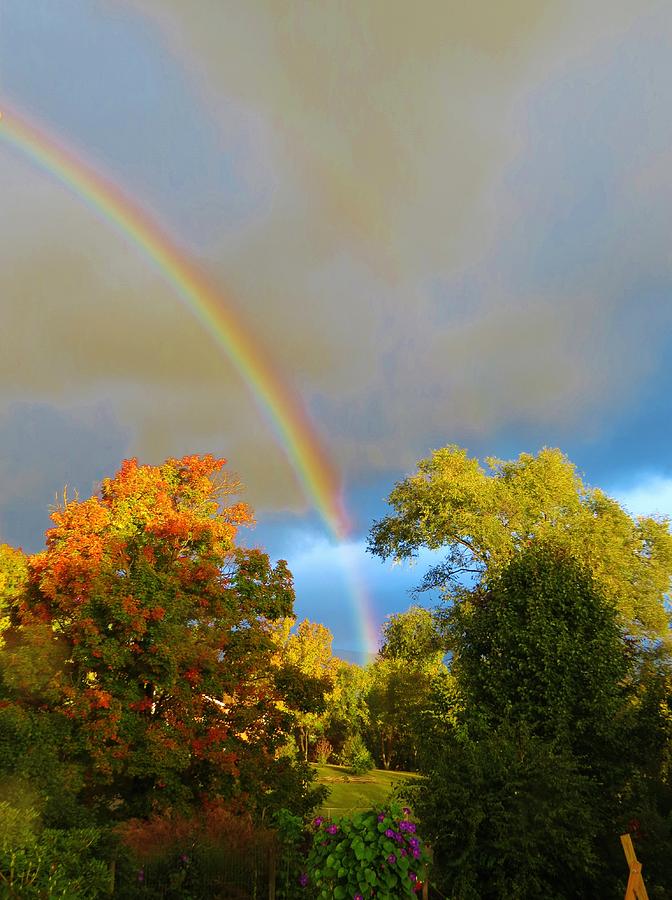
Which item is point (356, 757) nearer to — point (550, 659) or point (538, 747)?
point (550, 659)

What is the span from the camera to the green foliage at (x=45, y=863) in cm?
622

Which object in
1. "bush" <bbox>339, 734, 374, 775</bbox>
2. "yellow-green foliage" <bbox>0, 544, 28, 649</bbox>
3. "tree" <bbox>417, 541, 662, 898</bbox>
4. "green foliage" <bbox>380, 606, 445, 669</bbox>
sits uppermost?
"yellow-green foliage" <bbox>0, 544, 28, 649</bbox>

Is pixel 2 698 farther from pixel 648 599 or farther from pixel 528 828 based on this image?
pixel 648 599

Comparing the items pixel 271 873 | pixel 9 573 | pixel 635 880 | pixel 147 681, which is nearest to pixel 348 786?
pixel 9 573

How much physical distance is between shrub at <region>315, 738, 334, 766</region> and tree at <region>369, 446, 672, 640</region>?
2952 cm

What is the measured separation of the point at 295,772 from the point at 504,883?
9.03m

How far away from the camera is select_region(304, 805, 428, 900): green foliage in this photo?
21.8ft

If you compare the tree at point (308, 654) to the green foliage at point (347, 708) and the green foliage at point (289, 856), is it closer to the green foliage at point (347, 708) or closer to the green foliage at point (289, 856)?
the green foliage at point (347, 708)

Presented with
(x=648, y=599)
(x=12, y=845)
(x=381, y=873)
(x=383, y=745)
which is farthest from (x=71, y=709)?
(x=383, y=745)

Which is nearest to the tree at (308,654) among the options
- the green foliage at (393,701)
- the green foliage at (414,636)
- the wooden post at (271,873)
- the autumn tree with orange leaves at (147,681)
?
the green foliage at (393,701)

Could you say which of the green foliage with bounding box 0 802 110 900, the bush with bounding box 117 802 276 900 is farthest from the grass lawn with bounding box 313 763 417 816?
the green foliage with bounding box 0 802 110 900

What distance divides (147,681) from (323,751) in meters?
41.0

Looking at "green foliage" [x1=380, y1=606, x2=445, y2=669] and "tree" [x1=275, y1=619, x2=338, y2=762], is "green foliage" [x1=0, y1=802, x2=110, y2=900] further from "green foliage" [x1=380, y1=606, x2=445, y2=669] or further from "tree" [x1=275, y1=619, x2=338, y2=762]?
"tree" [x1=275, y1=619, x2=338, y2=762]

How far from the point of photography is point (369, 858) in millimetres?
6684
